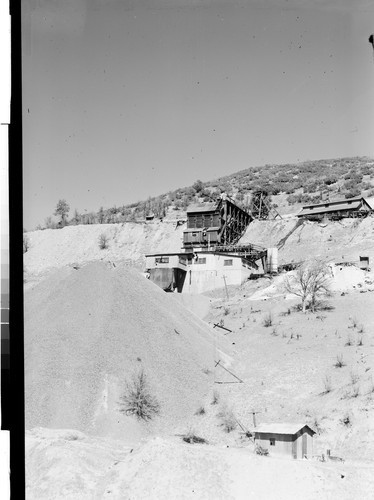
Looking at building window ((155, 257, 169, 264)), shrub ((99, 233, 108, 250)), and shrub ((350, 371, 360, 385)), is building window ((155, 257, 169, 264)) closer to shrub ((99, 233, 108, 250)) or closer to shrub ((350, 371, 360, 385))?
shrub ((350, 371, 360, 385))

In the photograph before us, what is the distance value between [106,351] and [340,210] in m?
19.1

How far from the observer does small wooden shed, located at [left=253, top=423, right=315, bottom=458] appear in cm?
732

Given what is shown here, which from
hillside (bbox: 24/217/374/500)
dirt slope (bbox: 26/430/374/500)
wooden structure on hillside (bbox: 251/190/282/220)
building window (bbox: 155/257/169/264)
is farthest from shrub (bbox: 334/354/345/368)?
wooden structure on hillside (bbox: 251/190/282/220)

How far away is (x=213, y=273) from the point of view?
20.7 metres

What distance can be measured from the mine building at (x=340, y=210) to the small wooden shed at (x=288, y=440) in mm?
19971

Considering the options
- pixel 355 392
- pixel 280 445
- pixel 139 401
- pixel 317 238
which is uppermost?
pixel 317 238

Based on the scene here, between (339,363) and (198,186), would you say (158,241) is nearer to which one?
(198,186)

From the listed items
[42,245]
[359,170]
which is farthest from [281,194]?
[42,245]

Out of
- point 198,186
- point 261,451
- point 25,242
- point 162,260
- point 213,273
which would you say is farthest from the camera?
point 198,186

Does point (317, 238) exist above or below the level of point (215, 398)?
above

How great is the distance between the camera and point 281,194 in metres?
40.0

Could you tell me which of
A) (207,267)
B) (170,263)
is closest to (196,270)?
(207,267)

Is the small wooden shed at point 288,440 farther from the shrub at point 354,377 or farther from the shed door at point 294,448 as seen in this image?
the shrub at point 354,377

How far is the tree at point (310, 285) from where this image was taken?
15.6 metres
